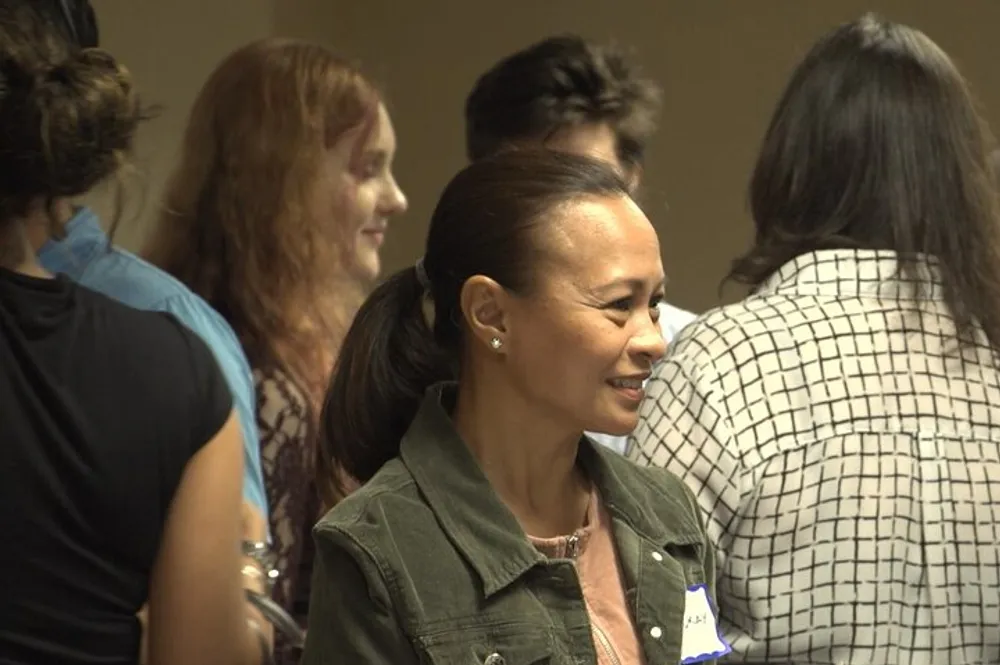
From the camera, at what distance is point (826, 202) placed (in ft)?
5.17

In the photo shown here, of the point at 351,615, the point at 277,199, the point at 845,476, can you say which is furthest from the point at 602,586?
the point at 277,199

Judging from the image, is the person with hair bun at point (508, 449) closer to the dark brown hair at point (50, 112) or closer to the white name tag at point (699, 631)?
the white name tag at point (699, 631)

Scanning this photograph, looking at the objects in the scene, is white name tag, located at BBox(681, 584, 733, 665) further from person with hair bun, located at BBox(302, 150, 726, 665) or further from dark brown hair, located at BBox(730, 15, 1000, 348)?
dark brown hair, located at BBox(730, 15, 1000, 348)

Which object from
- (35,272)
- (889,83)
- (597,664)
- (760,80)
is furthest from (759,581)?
(760,80)

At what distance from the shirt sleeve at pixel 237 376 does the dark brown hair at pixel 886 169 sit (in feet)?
2.09

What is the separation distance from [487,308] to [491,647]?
12.1 inches

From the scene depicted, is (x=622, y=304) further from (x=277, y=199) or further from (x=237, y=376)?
(x=277, y=199)

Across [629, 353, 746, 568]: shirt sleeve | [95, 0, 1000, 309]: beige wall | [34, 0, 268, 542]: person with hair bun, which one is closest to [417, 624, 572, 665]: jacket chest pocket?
[629, 353, 746, 568]: shirt sleeve

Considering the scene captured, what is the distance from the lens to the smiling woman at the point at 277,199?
1817 millimetres

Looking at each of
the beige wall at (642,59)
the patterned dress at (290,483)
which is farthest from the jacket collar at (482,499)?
the beige wall at (642,59)

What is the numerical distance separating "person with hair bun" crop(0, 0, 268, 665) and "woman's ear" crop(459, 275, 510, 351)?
265 millimetres

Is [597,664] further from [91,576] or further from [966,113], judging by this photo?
[966,113]

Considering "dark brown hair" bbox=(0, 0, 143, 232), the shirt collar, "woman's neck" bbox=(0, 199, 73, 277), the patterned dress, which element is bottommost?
the patterned dress

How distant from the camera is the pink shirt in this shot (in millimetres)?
1176
